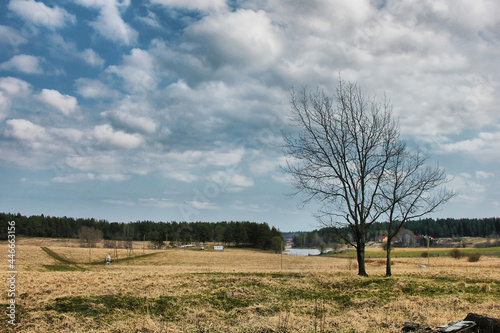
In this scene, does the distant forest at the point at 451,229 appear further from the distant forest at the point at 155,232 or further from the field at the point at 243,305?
the field at the point at 243,305

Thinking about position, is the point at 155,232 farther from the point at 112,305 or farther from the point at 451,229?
the point at 451,229

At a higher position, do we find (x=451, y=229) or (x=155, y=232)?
(x=155, y=232)

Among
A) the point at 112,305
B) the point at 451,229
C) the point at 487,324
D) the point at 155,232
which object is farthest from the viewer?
the point at 451,229

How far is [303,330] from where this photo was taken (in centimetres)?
654

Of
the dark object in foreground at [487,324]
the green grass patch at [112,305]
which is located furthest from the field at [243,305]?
the dark object in foreground at [487,324]

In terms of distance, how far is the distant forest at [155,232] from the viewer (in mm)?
115988

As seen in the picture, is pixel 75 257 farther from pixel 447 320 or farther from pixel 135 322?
pixel 447 320

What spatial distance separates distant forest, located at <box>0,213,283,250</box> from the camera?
11599 centimetres

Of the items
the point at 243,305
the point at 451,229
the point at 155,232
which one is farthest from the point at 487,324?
the point at 451,229

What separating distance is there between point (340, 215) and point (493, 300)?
892 cm

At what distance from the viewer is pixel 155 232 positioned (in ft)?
408

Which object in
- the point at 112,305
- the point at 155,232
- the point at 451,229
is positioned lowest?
the point at 451,229

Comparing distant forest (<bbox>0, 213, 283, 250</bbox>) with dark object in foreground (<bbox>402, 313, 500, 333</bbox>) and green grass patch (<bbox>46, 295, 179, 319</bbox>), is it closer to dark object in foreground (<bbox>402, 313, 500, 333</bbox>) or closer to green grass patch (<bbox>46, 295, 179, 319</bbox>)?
green grass patch (<bbox>46, 295, 179, 319</bbox>)

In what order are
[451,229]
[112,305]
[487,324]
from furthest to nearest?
1. [451,229]
2. [112,305]
3. [487,324]
